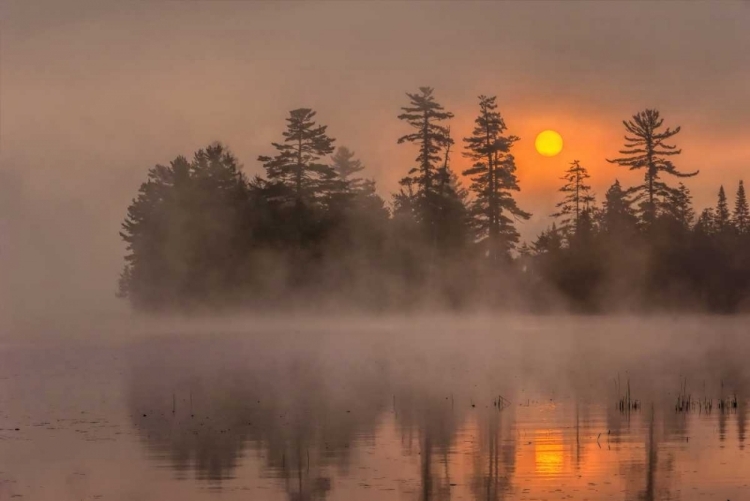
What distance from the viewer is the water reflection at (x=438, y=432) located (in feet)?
52.3

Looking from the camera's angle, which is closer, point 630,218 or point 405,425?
point 405,425

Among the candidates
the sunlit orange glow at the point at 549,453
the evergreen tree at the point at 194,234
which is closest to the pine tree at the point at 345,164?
the evergreen tree at the point at 194,234

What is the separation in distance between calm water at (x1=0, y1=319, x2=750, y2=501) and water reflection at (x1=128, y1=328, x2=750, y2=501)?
0.18 ft

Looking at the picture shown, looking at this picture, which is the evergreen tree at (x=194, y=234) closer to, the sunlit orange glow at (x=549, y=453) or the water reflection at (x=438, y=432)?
the water reflection at (x=438, y=432)

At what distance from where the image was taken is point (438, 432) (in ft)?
69.7

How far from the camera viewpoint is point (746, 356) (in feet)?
133

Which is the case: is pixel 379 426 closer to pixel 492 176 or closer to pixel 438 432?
pixel 438 432

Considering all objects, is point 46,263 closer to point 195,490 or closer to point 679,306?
point 679,306

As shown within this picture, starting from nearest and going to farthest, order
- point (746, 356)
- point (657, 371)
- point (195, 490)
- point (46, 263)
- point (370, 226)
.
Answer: point (195, 490), point (657, 371), point (746, 356), point (370, 226), point (46, 263)

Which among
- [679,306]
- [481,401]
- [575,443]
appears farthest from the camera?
[679,306]

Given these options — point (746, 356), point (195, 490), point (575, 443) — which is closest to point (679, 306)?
point (746, 356)

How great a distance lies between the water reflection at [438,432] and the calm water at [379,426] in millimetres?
54

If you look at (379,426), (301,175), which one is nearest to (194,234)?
(301,175)

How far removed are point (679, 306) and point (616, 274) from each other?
5.16 meters
